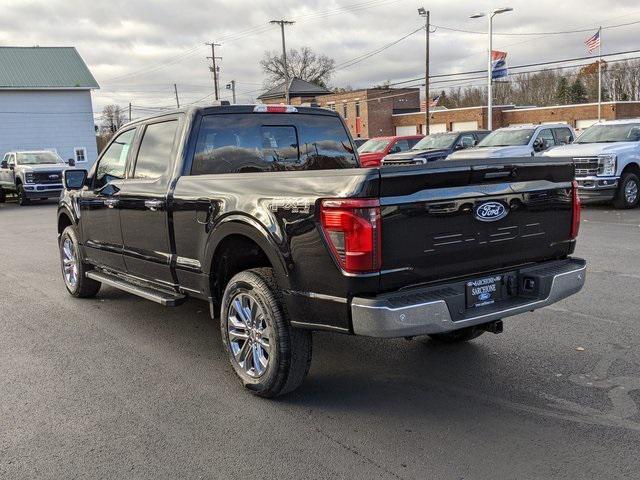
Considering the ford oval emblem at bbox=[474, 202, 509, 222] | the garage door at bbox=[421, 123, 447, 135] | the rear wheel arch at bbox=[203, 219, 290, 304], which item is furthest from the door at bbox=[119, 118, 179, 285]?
the garage door at bbox=[421, 123, 447, 135]

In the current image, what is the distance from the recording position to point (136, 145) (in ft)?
18.8

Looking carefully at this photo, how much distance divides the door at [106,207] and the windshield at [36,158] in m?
19.1

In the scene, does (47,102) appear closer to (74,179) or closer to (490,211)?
(74,179)

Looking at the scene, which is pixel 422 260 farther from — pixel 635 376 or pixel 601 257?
pixel 601 257

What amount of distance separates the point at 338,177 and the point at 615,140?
13.1 metres

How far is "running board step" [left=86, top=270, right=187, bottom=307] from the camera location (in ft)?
16.4

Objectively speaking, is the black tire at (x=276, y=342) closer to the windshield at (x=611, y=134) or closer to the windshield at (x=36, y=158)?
the windshield at (x=611, y=134)

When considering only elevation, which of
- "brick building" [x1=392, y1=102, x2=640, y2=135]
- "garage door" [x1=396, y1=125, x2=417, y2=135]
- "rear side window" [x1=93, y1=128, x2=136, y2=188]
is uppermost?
"brick building" [x1=392, y1=102, x2=640, y2=135]

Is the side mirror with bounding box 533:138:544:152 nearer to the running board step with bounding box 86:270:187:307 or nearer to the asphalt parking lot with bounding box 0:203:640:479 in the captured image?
the asphalt parking lot with bounding box 0:203:640:479

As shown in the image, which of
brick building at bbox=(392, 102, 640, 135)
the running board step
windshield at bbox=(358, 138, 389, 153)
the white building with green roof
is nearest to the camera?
the running board step

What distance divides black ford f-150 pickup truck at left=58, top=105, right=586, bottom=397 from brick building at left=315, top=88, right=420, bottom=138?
6204 cm

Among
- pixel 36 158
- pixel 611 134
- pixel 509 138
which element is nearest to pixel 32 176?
pixel 36 158

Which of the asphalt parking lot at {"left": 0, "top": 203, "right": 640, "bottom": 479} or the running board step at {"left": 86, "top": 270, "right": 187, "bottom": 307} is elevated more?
the running board step at {"left": 86, "top": 270, "right": 187, "bottom": 307}

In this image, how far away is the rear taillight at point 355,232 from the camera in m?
3.41
